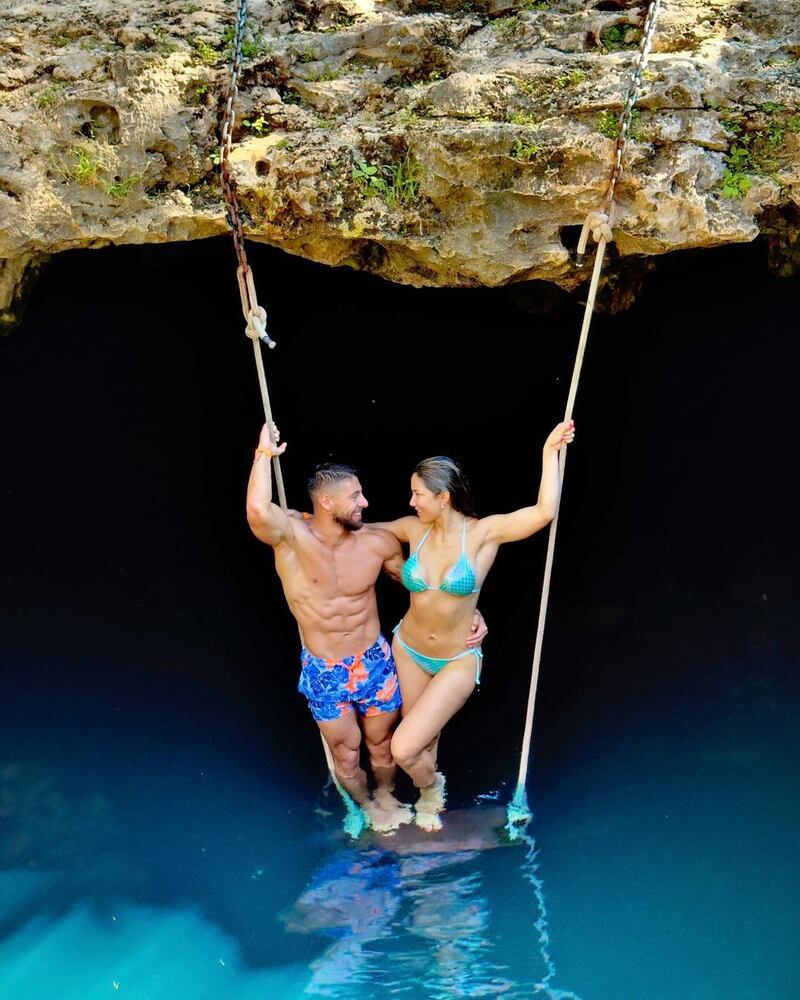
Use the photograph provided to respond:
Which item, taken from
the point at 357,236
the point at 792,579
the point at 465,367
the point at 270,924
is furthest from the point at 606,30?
the point at 270,924

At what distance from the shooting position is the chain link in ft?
13.3

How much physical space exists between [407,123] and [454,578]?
1.90m

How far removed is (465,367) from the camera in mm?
5805

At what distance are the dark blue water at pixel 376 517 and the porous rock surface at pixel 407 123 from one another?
135cm

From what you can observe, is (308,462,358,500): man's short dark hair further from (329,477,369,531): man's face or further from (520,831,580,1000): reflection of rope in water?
(520,831,580,1000): reflection of rope in water

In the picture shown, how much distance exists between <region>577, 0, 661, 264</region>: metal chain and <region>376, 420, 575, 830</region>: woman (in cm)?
77

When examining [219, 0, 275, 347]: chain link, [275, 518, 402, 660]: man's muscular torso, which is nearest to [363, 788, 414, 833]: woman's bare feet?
[275, 518, 402, 660]: man's muscular torso

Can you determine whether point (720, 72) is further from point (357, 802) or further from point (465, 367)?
point (357, 802)

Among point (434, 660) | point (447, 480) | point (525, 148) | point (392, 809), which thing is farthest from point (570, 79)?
point (392, 809)

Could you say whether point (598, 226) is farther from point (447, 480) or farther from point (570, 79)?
point (447, 480)

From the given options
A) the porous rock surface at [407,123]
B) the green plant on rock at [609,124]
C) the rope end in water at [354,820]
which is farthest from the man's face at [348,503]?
the green plant on rock at [609,124]

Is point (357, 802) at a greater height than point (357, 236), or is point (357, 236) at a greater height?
point (357, 236)

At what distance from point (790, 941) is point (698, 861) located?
545 millimetres

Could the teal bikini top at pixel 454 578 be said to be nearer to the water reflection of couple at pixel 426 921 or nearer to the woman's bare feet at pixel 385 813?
the woman's bare feet at pixel 385 813
